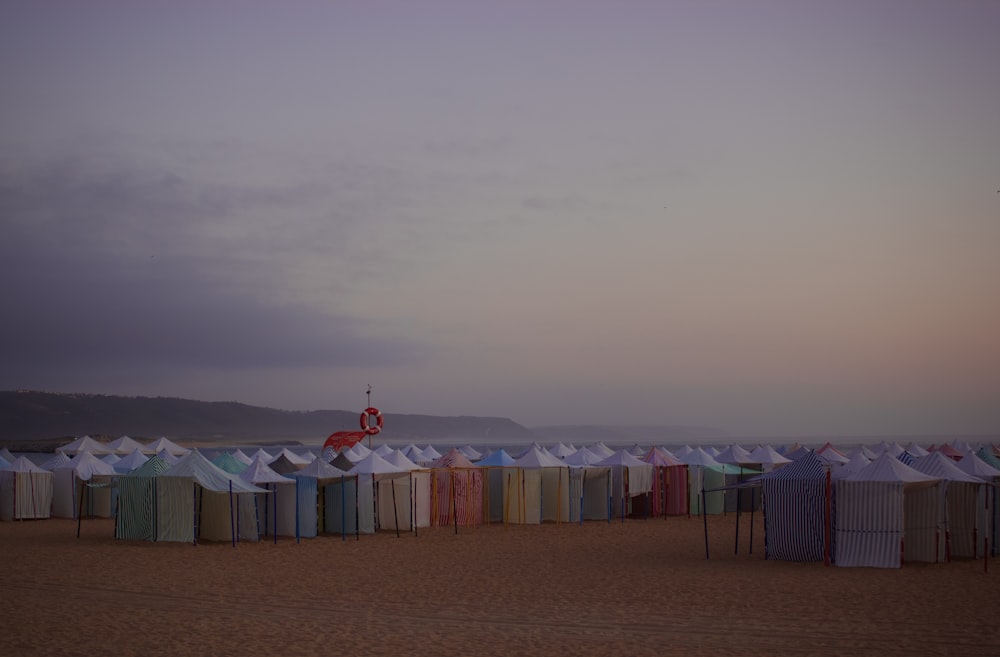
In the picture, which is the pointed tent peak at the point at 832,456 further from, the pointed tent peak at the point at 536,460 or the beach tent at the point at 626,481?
the pointed tent peak at the point at 536,460

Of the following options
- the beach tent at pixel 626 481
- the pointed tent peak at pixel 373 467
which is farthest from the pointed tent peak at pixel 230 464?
the beach tent at pixel 626 481

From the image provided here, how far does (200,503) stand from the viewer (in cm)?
2480

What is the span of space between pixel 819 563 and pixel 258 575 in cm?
1108

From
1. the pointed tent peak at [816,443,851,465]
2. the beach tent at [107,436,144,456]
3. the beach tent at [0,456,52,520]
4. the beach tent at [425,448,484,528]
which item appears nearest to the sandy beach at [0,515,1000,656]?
the beach tent at [425,448,484,528]

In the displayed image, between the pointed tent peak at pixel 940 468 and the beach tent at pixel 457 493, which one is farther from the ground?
the pointed tent peak at pixel 940 468

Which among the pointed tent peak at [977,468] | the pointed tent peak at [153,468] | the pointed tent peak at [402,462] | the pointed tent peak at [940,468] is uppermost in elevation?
the pointed tent peak at [940,468]

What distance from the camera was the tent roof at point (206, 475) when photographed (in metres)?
24.1

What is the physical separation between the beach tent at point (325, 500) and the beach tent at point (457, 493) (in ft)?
10.9

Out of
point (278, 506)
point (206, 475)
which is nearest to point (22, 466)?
point (278, 506)

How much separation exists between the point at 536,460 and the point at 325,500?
7302 millimetres

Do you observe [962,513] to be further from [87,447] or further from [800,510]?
[87,447]

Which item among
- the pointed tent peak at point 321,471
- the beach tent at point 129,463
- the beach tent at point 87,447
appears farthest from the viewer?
the beach tent at point 87,447

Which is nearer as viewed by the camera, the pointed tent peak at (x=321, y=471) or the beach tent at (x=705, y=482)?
the pointed tent peak at (x=321, y=471)

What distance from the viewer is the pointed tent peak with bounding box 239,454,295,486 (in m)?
25.5
